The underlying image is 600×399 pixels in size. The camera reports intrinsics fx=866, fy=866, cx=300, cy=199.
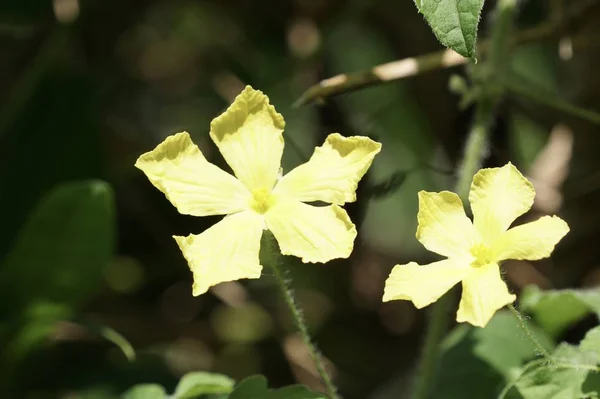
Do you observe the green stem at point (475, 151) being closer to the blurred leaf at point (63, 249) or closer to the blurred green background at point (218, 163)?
the blurred green background at point (218, 163)

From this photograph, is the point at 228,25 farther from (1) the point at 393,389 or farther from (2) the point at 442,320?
(2) the point at 442,320

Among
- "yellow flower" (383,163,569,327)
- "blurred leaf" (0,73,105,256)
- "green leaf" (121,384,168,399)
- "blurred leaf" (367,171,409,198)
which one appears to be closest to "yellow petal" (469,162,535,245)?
"yellow flower" (383,163,569,327)

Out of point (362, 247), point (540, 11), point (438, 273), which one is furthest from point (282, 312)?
point (438, 273)

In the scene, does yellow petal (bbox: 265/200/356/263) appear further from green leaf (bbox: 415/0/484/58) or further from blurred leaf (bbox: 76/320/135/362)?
blurred leaf (bbox: 76/320/135/362)

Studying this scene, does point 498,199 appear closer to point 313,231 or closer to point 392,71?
point 313,231

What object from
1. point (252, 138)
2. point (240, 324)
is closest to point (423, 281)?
point (252, 138)

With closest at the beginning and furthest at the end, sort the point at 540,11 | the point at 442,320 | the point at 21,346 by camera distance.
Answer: the point at 442,320 < the point at 21,346 < the point at 540,11

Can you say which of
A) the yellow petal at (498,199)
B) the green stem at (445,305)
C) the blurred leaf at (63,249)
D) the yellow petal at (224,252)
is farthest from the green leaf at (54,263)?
the yellow petal at (498,199)

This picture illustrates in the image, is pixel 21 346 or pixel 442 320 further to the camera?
pixel 21 346
